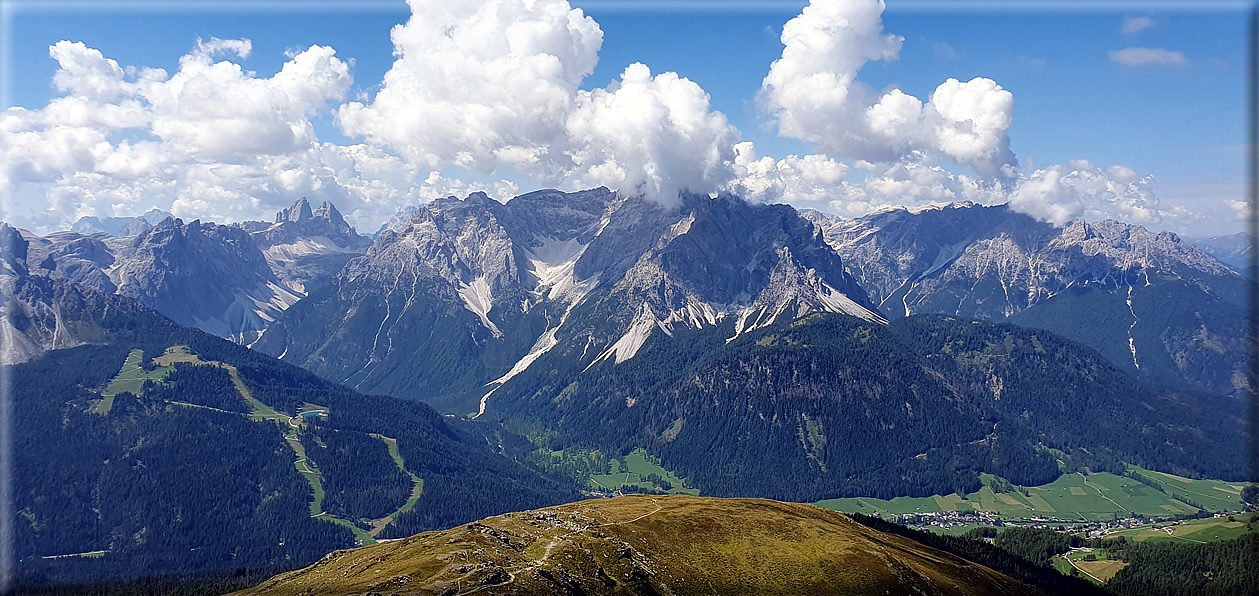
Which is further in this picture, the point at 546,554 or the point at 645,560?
the point at 645,560

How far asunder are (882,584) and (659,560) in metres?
45.0

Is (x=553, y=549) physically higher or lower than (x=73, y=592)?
higher

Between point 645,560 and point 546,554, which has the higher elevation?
point 546,554

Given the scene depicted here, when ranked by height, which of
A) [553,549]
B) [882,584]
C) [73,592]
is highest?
[553,549]

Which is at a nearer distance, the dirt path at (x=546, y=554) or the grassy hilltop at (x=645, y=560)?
the dirt path at (x=546, y=554)

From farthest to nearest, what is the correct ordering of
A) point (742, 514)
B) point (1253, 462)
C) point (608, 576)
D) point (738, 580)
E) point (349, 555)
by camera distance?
point (742, 514), point (349, 555), point (738, 580), point (608, 576), point (1253, 462)

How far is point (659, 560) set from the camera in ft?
486

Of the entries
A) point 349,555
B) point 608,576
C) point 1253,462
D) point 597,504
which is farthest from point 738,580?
point 1253,462

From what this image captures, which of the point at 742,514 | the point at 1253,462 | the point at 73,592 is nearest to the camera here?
the point at 1253,462

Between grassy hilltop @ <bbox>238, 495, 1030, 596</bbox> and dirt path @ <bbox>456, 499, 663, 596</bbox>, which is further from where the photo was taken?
grassy hilltop @ <bbox>238, 495, 1030, 596</bbox>

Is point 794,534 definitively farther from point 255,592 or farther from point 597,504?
point 255,592

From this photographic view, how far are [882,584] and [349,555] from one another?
354 feet

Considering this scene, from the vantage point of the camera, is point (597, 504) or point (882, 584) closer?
point (882, 584)

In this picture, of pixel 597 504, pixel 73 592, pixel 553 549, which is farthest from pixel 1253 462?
pixel 73 592
